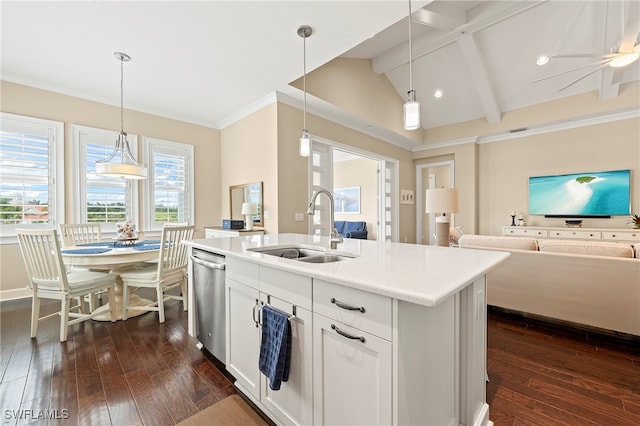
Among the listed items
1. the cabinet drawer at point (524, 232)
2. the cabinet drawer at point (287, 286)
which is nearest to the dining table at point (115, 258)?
the cabinet drawer at point (287, 286)

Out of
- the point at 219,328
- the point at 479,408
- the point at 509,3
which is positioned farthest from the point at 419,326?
the point at 509,3

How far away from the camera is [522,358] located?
84.4 inches

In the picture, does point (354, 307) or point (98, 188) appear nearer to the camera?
Answer: point (354, 307)

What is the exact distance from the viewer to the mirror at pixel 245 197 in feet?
13.6

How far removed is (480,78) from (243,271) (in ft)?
17.5

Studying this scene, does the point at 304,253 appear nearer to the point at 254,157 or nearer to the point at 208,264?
the point at 208,264

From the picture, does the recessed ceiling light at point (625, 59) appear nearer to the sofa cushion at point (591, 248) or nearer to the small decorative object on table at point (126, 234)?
the sofa cushion at point (591, 248)

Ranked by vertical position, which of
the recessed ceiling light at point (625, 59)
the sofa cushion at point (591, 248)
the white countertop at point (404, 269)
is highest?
the recessed ceiling light at point (625, 59)

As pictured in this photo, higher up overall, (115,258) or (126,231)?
(126,231)

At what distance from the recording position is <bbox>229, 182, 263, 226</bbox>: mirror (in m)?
4.13

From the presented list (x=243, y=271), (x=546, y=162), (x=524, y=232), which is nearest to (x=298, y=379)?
(x=243, y=271)

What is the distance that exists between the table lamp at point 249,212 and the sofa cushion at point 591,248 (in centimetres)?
354

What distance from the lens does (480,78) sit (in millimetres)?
4801

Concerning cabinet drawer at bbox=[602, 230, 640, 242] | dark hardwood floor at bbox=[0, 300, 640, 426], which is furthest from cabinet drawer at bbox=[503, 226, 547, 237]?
dark hardwood floor at bbox=[0, 300, 640, 426]
